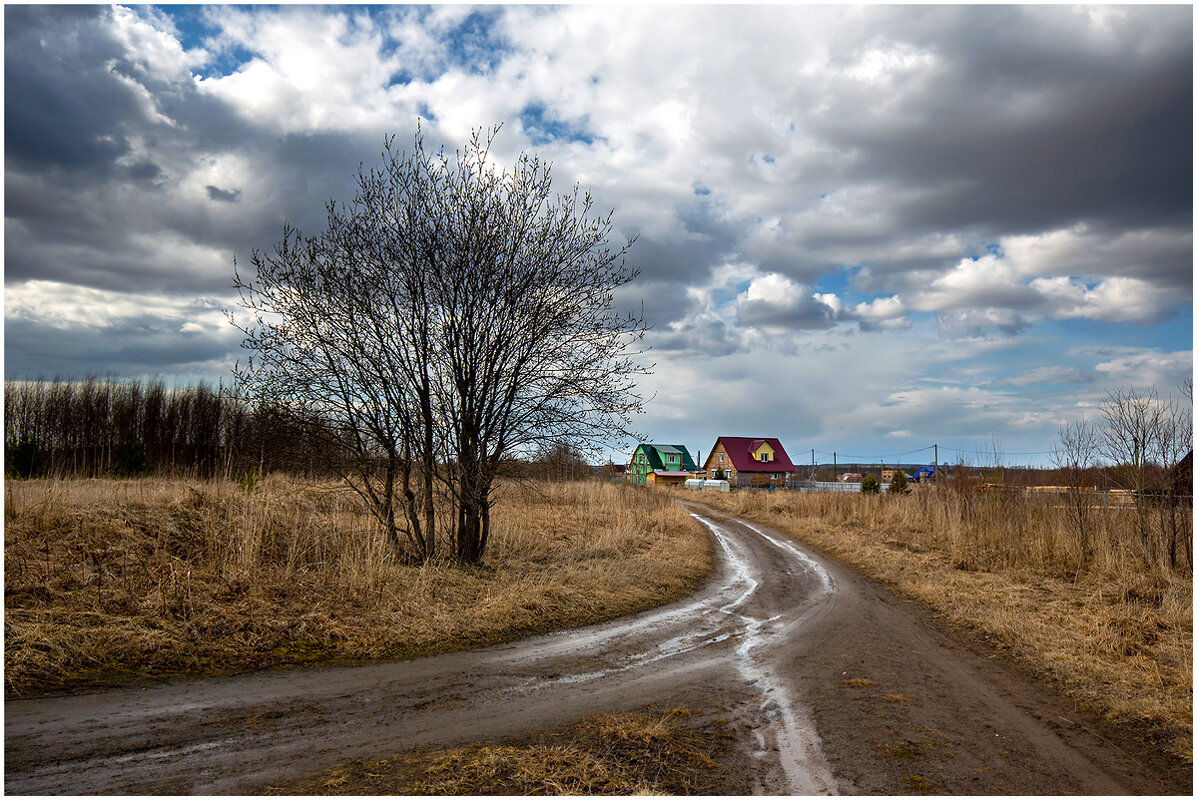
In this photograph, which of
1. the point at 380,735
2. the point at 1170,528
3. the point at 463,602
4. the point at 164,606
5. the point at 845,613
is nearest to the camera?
the point at 380,735

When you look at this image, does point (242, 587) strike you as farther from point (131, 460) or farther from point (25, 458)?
point (25, 458)

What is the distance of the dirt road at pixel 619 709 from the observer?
14.6 ft

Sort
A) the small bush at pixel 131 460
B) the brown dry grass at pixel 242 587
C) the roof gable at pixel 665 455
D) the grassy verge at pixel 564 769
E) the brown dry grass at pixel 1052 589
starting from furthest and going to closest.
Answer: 1. the roof gable at pixel 665 455
2. the small bush at pixel 131 460
3. the brown dry grass at pixel 1052 589
4. the brown dry grass at pixel 242 587
5. the grassy verge at pixel 564 769

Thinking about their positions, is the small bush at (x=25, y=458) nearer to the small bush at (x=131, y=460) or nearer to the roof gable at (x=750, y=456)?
the small bush at (x=131, y=460)

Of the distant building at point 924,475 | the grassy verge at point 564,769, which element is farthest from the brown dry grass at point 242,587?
the distant building at point 924,475

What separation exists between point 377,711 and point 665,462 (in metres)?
75.8

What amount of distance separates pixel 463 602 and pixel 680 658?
10.7 ft

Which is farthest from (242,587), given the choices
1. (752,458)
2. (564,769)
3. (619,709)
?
(752,458)

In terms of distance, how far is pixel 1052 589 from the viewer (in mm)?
12023

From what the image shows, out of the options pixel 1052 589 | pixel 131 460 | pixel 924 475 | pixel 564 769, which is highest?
pixel 131 460

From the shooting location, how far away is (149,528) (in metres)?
9.35

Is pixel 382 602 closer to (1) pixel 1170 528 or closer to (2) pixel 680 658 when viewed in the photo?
(2) pixel 680 658

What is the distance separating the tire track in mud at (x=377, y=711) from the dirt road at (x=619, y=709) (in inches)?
0.8

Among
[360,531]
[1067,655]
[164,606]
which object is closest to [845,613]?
[1067,655]
